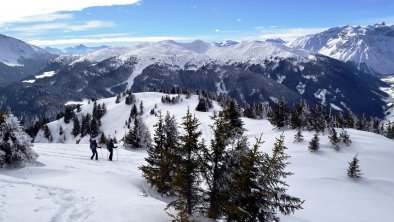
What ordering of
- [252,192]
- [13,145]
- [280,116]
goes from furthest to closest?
[280,116] → [13,145] → [252,192]

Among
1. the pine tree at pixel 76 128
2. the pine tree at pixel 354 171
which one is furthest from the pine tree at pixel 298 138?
the pine tree at pixel 76 128

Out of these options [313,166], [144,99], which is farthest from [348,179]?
[144,99]

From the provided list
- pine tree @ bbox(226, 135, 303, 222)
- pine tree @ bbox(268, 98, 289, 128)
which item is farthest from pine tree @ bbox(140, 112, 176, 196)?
pine tree @ bbox(268, 98, 289, 128)

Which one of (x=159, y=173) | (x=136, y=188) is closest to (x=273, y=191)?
(x=159, y=173)

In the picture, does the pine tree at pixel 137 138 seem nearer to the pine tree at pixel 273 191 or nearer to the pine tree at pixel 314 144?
the pine tree at pixel 314 144

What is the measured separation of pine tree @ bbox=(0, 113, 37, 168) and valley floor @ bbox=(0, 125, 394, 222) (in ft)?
3.33

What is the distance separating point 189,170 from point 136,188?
28.7 feet

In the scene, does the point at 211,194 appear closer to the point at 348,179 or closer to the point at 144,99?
the point at 348,179

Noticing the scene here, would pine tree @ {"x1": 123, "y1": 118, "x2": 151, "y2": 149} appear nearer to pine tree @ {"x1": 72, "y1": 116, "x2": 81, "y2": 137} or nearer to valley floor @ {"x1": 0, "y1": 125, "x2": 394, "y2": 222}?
valley floor @ {"x1": 0, "y1": 125, "x2": 394, "y2": 222}

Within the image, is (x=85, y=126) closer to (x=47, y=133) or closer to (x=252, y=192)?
Result: (x=47, y=133)

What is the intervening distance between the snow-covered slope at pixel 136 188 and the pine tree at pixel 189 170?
1413 millimetres

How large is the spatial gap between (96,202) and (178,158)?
484 centimetres

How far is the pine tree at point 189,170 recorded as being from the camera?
17.5 meters

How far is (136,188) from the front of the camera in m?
25.1
